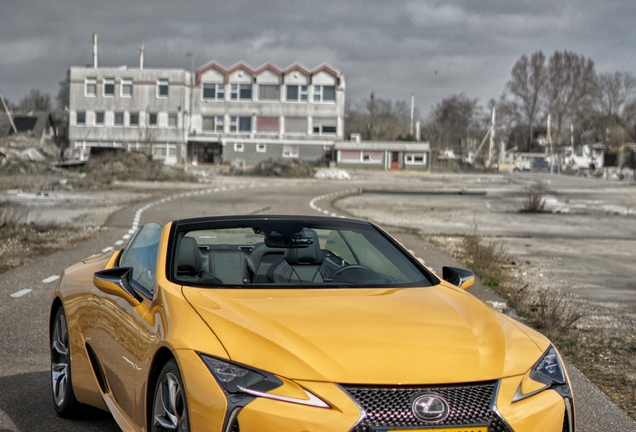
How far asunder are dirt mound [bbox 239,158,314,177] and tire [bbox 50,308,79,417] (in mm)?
66503

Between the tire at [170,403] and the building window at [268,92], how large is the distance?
305 feet

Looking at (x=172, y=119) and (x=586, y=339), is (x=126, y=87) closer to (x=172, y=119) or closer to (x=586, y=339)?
(x=172, y=119)

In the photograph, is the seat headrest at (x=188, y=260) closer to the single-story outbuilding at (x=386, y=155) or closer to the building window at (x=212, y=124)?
the single-story outbuilding at (x=386, y=155)

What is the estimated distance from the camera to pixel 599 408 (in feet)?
20.7

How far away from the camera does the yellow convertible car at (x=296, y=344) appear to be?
12.0 ft

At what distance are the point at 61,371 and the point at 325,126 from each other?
90531 millimetres

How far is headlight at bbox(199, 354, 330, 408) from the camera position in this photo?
11.9 feet

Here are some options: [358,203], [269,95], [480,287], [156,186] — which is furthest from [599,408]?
[269,95]

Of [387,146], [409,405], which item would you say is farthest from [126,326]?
[387,146]

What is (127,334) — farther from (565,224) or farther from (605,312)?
(565,224)

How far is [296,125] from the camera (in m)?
95.8

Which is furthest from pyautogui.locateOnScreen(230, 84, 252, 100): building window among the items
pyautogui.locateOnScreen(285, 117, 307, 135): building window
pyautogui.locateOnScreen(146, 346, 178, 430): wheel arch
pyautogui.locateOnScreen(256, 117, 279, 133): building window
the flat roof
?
pyautogui.locateOnScreen(146, 346, 178, 430): wheel arch

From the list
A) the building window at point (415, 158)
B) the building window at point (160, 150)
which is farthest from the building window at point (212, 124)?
the building window at point (415, 158)

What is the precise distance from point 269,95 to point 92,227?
74208 mm
